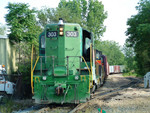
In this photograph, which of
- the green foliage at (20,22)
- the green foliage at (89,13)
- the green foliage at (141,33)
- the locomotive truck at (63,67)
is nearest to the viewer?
the locomotive truck at (63,67)

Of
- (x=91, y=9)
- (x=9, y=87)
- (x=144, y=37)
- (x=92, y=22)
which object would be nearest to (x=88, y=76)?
(x=9, y=87)

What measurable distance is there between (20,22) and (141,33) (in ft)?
31.0

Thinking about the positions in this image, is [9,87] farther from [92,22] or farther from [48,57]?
[92,22]

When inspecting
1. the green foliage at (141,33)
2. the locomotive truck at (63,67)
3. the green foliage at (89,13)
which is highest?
the green foliage at (89,13)

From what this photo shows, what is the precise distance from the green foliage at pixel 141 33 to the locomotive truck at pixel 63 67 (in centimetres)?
911

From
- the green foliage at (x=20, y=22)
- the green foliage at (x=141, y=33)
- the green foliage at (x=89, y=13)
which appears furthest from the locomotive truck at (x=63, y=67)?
the green foliage at (x=89, y=13)

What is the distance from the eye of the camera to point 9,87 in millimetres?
9805

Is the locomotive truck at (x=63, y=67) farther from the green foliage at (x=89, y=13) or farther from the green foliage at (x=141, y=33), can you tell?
the green foliage at (x=89, y=13)

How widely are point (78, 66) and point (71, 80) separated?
37.0 inches

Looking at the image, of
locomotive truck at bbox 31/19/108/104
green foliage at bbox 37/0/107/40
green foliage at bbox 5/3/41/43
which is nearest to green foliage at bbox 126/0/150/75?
green foliage at bbox 5/3/41/43

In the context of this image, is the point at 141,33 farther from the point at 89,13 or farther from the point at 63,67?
the point at 89,13

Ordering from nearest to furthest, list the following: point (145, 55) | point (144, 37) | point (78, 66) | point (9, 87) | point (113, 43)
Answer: point (78, 66)
point (9, 87)
point (144, 37)
point (145, 55)
point (113, 43)

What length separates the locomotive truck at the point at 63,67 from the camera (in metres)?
7.06

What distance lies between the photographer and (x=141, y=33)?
16.7 meters
